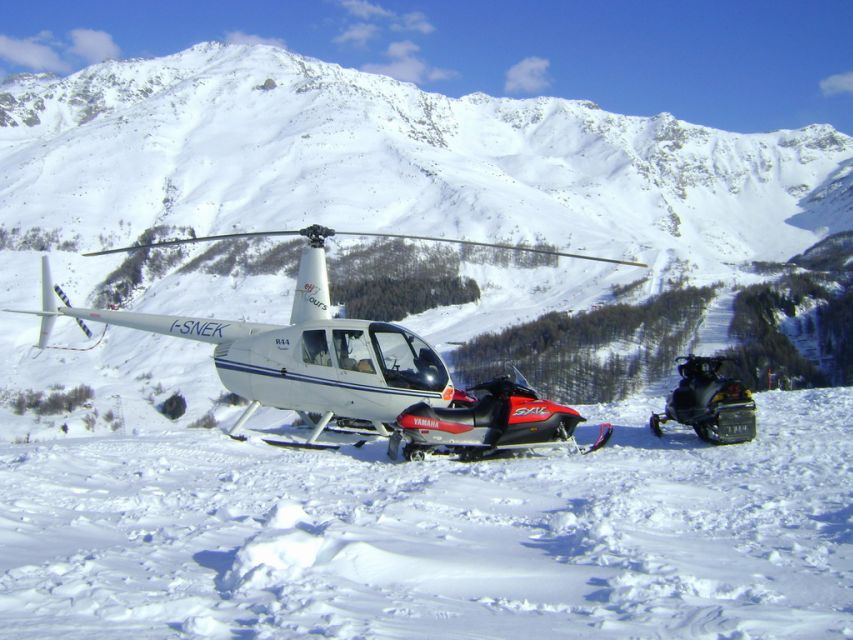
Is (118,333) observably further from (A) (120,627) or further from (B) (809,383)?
(A) (120,627)

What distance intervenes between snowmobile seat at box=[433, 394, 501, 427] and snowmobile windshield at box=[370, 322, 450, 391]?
3.11 ft

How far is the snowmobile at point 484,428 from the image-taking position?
35.1 ft

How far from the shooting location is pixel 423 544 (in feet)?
19.7

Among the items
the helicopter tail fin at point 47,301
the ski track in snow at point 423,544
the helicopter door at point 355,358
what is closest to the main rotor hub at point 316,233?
the helicopter door at point 355,358

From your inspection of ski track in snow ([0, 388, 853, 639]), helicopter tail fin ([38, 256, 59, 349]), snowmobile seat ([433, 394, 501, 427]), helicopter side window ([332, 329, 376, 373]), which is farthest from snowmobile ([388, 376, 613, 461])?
helicopter tail fin ([38, 256, 59, 349])

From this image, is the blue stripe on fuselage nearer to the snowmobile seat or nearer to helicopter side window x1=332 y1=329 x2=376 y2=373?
helicopter side window x1=332 y1=329 x2=376 y2=373

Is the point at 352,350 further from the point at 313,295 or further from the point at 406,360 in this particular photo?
the point at 313,295

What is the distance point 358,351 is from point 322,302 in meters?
1.39

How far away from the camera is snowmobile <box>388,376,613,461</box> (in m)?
10.7

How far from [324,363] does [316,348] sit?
32cm

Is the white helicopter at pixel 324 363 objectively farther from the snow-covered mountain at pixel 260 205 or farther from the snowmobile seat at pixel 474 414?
the snow-covered mountain at pixel 260 205

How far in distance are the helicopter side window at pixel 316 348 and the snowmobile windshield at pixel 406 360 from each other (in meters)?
0.91

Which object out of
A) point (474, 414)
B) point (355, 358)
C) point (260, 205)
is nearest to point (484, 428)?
point (474, 414)

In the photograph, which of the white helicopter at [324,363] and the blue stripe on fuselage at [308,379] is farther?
the white helicopter at [324,363]
